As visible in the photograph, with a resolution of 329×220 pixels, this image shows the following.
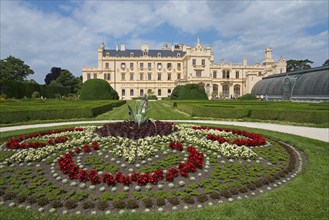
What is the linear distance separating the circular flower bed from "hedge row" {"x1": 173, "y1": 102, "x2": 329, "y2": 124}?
797 cm

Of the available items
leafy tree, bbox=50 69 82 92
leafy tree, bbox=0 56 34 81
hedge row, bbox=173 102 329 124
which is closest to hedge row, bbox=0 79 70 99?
leafy tree, bbox=0 56 34 81

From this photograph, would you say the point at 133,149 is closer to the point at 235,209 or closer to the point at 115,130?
the point at 115,130

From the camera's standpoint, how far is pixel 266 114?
1653 cm

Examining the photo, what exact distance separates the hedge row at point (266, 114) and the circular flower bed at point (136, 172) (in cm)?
797

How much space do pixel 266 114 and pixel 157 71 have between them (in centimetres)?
5010

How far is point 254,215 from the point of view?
4.10m

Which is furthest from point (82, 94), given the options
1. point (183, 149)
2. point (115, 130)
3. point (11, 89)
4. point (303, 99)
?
point (303, 99)

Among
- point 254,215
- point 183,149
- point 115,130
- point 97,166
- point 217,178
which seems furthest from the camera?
point 115,130

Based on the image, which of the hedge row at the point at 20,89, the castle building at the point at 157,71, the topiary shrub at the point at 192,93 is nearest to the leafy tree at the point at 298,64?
the castle building at the point at 157,71

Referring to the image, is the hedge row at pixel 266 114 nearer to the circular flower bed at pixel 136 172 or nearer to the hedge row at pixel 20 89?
the circular flower bed at pixel 136 172

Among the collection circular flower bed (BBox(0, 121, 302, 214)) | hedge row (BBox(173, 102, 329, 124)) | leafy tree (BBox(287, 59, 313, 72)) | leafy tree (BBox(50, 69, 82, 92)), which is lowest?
circular flower bed (BBox(0, 121, 302, 214))

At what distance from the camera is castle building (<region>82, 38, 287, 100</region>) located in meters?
61.5

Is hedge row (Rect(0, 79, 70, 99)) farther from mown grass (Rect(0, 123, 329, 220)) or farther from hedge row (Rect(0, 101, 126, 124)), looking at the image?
mown grass (Rect(0, 123, 329, 220))

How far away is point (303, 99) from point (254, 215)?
120ft
